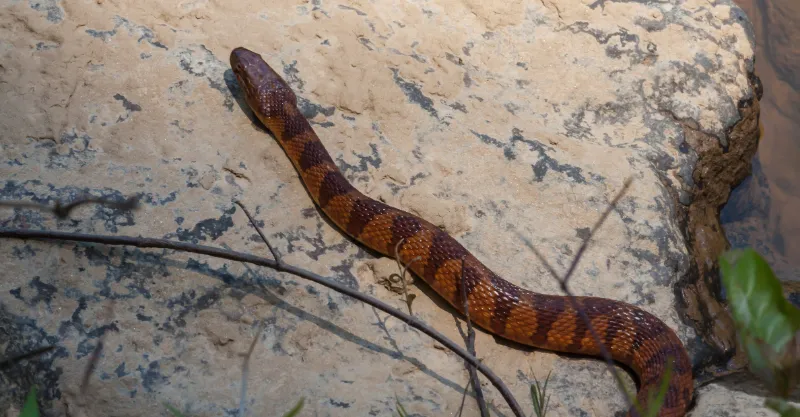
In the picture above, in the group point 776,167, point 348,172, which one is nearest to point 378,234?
point 348,172

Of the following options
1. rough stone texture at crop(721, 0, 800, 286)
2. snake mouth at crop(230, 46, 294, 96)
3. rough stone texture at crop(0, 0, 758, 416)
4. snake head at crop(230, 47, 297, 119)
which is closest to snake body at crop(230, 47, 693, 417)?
rough stone texture at crop(0, 0, 758, 416)

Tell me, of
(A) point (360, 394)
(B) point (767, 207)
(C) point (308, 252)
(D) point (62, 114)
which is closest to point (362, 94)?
(C) point (308, 252)

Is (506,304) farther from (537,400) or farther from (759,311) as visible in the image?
(759,311)

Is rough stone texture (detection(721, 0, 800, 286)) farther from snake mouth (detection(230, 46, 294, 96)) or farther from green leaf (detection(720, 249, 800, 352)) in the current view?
green leaf (detection(720, 249, 800, 352))

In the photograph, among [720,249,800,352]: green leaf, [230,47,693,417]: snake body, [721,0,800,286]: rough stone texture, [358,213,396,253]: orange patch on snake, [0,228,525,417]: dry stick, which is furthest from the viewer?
[721,0,800,286]: rough stone texture

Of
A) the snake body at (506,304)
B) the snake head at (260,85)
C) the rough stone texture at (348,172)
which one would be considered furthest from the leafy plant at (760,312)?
the snake head at (260,85)

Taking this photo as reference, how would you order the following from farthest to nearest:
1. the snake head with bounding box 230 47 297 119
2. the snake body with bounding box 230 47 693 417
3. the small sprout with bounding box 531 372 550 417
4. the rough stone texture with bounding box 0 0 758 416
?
the snake head with bounding box 230 47 297 119 < the snake body with bounding box 230 47 693 417 < the rough stone texture with bounding box 0 0 758 416 < the small sprout with bounding box 531 372 550 417
